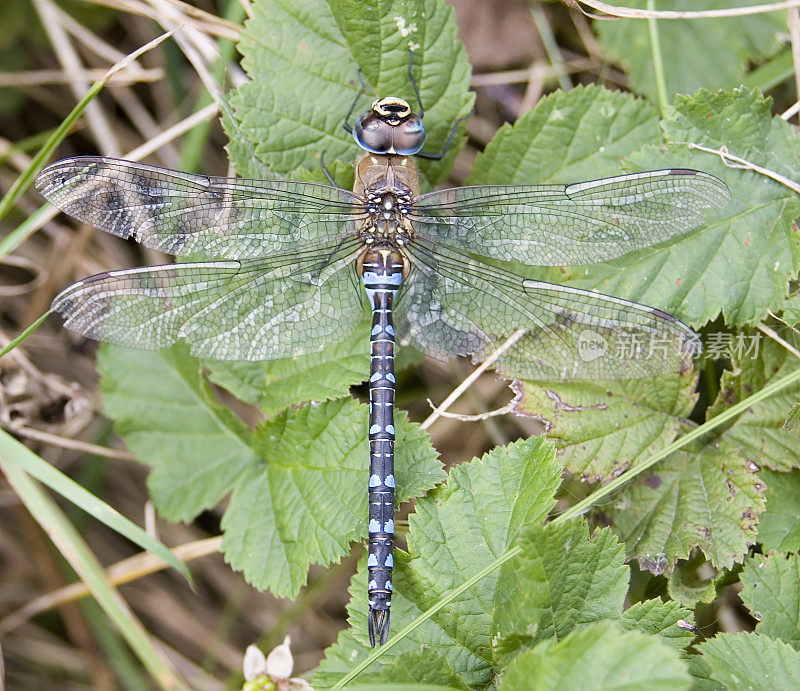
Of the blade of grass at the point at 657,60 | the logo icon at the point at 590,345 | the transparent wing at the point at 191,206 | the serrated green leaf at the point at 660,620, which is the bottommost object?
the serrated green leaf at the point at 660,620

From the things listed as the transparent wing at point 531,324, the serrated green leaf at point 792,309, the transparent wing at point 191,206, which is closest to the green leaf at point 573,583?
the transparent wing at point 531,324

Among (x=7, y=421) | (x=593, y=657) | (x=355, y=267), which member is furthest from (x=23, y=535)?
(x=593, y=657)

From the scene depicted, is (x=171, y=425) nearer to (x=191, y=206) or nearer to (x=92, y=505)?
(x=92, y=505)

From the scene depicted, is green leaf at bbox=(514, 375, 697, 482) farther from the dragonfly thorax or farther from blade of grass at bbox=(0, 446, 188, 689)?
blade of grass at bbox=(0, 446, 188, 689)

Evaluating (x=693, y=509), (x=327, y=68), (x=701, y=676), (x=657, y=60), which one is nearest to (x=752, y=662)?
(x=701, y=676)

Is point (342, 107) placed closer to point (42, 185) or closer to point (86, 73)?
point (42, 185)

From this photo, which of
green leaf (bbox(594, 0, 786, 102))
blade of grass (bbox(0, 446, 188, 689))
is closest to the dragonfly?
blade of grass (bbox(0, 446, 188, 689))

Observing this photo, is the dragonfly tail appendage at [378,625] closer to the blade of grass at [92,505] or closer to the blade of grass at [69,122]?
the blade of grass at [92,505]

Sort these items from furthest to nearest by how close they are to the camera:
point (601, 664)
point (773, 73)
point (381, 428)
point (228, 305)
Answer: point (773, 73) < point (228, 305) < point (381, 428) < point (601, 664)
